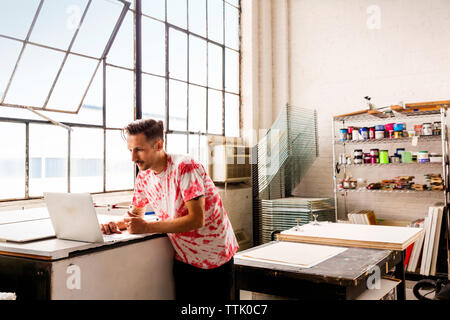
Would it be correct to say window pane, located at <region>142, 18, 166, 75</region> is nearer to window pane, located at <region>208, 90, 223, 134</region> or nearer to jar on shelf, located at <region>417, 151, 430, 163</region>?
window pane, located at <region>208, 90, 223, 134</region>

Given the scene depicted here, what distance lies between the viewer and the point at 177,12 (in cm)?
515

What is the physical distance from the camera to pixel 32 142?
3.48 m

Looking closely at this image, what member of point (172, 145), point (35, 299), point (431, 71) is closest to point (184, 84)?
point (172, 145)

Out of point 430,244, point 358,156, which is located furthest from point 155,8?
point 430,244

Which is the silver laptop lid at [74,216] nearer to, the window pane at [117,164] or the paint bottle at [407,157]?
the window pane at [117,164]

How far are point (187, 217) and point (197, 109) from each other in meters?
3.74

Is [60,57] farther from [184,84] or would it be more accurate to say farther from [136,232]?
[136,232]

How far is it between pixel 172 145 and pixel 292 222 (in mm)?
1700

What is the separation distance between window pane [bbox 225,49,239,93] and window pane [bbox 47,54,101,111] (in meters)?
2.37

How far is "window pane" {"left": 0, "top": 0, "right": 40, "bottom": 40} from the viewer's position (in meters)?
3.25

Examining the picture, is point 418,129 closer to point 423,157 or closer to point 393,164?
point 423,157

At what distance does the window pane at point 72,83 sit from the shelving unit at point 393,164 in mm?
2982

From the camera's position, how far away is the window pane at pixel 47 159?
3492mm

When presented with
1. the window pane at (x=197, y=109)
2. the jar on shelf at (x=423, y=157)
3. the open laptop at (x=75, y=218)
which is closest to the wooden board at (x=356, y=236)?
the open laptop at (x=75, y=218)
